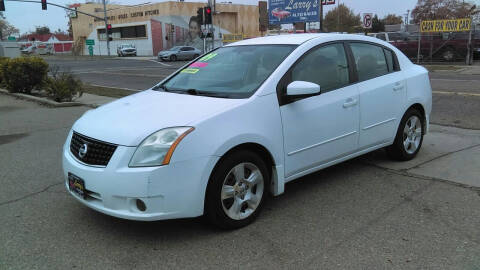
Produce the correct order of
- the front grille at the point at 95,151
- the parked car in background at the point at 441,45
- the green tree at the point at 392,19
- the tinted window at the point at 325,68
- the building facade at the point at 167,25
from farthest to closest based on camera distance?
the green tree at the point at 392,19, the building facade at the point at 167,25, the parked car in background at the point at 441,45, the tinted window at the point at 325,68, the front grille at the point at 95,151

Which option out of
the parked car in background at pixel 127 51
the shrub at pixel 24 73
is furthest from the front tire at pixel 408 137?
the parked car in background at pixel 127 51

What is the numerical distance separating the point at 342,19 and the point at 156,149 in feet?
281

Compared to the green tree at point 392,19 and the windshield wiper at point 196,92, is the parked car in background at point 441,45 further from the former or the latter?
the green tree at point 392,19

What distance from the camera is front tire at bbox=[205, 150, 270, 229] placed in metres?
3.36

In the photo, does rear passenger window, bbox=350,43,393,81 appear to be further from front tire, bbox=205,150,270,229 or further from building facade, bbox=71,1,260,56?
building facade, bbox=71,1,260,56

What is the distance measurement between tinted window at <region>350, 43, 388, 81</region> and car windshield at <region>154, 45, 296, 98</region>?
36.9 inches

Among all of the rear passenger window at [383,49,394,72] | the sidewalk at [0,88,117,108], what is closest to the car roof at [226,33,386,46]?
the rear passenger window at [383,49,394,72]

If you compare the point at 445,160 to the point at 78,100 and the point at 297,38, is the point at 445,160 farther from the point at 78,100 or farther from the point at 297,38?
the point at 78,100

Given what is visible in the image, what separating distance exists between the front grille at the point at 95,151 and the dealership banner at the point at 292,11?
28813 mm

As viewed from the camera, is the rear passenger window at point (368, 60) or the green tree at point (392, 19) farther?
the green tree at point (392, 19)

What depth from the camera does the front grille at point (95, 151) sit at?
3.27 m

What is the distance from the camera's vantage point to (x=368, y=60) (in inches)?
192

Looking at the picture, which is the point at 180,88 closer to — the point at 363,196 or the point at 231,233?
the point at 231,233

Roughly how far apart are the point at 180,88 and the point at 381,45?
2523mm
